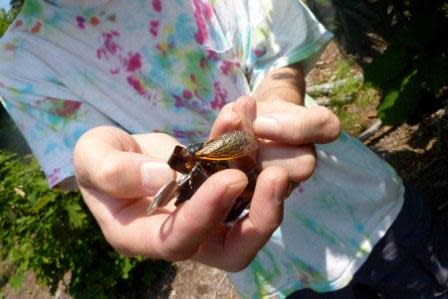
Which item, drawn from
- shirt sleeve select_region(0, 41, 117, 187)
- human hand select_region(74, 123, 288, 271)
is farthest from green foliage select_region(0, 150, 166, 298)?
human hand select_region(74, 123, 288, 271)

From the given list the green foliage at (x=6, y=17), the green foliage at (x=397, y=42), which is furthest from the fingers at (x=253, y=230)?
the green foliage at (x=6, y=17)

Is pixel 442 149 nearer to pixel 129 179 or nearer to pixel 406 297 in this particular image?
pixel 406 297

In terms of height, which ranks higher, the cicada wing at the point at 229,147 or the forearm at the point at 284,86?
the cicada wing at the point at 229,147

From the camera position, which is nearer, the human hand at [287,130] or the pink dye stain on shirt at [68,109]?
the human hand at [287,130]

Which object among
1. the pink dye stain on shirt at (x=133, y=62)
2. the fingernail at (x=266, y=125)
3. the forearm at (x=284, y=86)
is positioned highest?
the fingernail at (x=266, y=125)

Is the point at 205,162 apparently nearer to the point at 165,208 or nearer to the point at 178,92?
the point at 165,208

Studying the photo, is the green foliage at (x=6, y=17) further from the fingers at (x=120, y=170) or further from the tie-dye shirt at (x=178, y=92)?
the fingers at (x=120, y=170)

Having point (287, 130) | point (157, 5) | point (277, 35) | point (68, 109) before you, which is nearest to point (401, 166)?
point (277, 35)

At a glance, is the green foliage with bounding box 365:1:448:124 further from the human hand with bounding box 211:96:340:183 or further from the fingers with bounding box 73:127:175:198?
the fingers with bounding box 73:127:175:198
